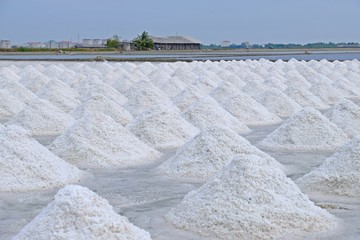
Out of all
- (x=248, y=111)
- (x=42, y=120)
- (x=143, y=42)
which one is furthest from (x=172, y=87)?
(x=143, y=42)

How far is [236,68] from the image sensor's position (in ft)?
69.5

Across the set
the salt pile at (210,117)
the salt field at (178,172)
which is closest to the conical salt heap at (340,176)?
the salt field at (178,172)

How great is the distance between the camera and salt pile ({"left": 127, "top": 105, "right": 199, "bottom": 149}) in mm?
9055

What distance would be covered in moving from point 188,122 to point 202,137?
2621 millimetres

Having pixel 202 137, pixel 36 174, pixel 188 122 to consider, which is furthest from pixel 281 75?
pixel 36 174

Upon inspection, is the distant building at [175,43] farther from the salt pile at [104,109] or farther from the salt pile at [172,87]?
the salt pile at [104,109]

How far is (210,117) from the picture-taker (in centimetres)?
1052

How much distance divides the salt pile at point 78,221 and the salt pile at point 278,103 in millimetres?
8391

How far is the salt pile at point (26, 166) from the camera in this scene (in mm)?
6488

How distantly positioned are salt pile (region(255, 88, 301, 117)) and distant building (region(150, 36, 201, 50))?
5831 cm

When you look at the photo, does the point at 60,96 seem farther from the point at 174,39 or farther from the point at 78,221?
the point at 174,39

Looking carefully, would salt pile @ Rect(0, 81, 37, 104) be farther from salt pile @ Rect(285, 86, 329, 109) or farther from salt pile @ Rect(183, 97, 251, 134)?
salt pile @ Rect(285, 86, 329, 109)

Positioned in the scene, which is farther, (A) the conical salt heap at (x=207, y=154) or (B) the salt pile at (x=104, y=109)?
(B) the salt pile at (x=104, y=109)

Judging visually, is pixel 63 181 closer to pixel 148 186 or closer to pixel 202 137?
pixel 148 186
